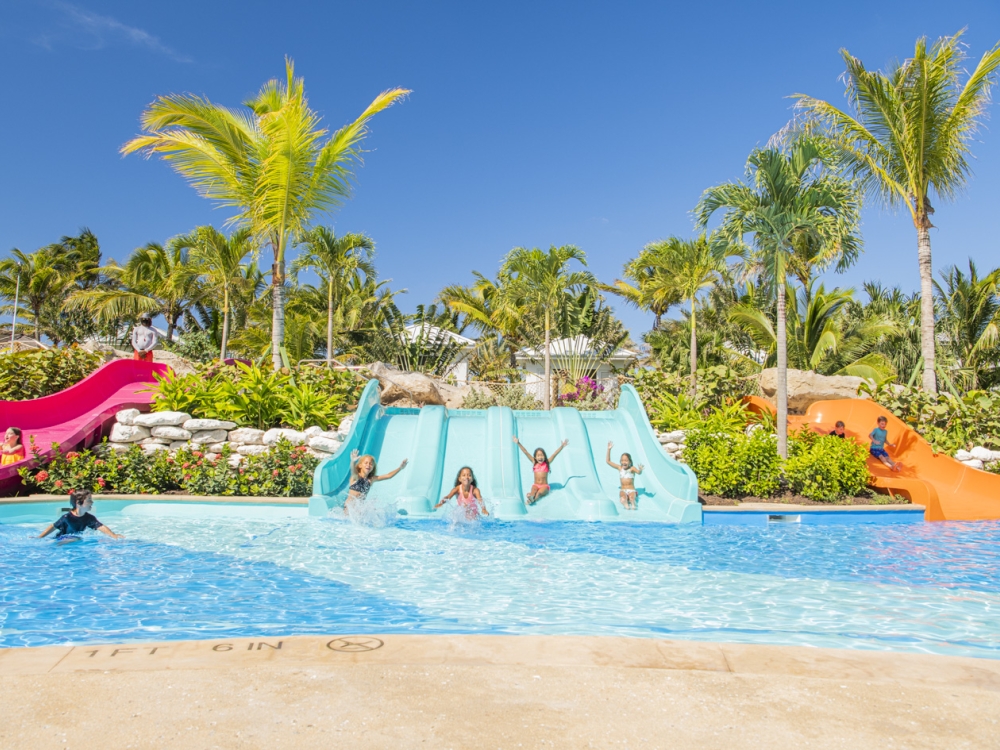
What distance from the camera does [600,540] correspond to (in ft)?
30.2

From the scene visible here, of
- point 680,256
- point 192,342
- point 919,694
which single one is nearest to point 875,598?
point 919,694

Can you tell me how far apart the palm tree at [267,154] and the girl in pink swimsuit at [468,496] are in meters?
5.38

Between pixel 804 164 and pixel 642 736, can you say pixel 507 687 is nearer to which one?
pixel 642 736

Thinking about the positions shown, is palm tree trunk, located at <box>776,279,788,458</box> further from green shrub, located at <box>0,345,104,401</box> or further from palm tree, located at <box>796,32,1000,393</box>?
green shrub, located at <box>0,345,104,401</box>

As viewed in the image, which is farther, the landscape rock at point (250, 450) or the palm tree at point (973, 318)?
the palm tree at point (973, 318)

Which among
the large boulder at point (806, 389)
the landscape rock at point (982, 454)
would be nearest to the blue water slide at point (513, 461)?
the large boulder at point (806, 389)

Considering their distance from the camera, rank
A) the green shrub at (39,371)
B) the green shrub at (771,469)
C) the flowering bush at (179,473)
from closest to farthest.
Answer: the flowering bush at (179,473)
the green shrub at (771,469)
the green shrub at (39,371)

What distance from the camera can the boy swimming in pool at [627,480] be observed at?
10.8m

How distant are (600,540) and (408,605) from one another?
3.76 metres

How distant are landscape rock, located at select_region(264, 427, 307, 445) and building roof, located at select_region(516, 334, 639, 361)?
1384cm

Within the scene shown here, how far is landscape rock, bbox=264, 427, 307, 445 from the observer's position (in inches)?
465

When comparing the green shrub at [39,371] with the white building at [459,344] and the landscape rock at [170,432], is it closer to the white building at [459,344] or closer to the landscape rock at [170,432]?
the landscape rock at [170,432]

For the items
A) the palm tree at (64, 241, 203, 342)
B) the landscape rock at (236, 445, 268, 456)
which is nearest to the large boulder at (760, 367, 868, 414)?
the landscape rock at (236, 445, 268, 456)

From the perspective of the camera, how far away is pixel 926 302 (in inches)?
588
